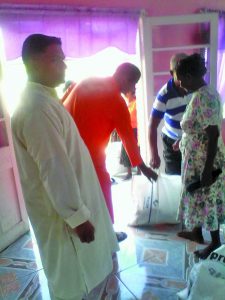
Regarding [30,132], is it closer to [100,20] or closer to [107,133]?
[107,133]

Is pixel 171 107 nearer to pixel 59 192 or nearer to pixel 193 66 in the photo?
pixel 193 66

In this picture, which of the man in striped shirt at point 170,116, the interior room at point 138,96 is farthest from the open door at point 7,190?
the man in striped shirt at point 170,116

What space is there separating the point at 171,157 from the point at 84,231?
126 centimetres

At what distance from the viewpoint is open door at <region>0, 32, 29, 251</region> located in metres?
2.08

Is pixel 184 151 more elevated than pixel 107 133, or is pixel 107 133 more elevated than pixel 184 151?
pixel 107 133

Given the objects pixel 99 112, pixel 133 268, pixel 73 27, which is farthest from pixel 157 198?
pixel 73 27

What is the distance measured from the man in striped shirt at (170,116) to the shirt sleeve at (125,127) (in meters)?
0.42

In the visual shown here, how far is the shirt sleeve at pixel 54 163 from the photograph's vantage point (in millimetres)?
1029

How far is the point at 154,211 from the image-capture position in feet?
7.14

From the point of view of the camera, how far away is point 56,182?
1053 mm

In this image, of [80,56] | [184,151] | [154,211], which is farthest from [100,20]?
[154,211]

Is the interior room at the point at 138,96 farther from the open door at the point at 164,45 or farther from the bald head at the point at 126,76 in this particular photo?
the bald head at the point at 126,76

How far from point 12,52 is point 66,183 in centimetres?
148

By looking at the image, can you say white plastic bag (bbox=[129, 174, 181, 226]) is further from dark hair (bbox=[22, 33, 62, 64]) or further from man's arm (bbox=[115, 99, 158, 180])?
dark hair (bbox=[22, 33, 62, 64])
